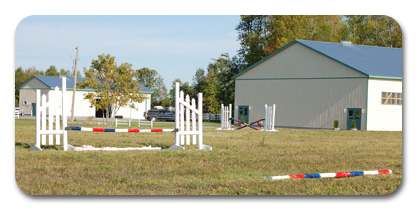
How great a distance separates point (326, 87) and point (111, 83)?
15.5m

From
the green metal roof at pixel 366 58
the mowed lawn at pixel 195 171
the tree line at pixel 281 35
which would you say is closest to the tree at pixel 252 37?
the tree line at pixel 281 35

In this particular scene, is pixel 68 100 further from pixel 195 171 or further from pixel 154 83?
pixel 195 171

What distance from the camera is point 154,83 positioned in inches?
3248

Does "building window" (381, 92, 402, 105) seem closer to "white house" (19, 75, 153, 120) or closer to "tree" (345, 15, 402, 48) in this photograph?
"tree" (345, 15, 402, 48)

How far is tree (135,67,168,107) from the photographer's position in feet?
265

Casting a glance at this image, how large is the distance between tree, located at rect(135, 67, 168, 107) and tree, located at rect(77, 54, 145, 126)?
135 feet

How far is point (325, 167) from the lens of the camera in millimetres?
11969

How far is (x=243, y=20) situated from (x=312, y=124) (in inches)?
1195

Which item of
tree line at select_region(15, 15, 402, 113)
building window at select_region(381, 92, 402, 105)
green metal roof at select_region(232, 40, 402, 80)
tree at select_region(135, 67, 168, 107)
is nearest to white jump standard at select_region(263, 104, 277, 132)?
green metal roof at select_region(232, 40, 402, 80)

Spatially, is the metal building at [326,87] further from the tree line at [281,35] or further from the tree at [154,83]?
the tree at [154,83]

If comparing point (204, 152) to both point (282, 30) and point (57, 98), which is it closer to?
point (57, 98)

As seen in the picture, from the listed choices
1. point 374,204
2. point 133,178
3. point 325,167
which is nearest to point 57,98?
point 133,178

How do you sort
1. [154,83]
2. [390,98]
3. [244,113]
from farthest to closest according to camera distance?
[154,83]
[244,113]
[390,98]

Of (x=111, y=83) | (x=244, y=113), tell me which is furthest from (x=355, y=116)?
(x=111, y=83)
